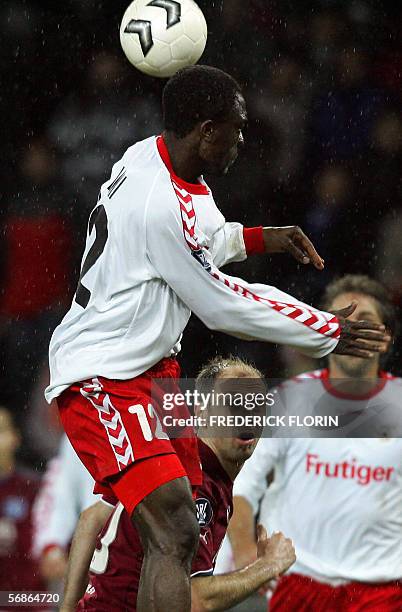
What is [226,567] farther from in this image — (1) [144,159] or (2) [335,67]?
(2) [335,67]

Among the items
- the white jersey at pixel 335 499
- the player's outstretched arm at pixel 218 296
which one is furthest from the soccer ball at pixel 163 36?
the white jersey at pixel 335 499

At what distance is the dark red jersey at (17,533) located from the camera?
541cm

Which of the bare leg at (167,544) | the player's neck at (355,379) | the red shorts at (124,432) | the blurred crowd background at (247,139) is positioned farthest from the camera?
the blurred crowd background at (247,139)

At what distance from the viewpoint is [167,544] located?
118 inches

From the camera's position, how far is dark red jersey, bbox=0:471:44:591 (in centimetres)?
541

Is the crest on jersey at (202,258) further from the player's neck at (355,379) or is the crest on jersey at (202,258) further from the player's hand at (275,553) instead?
the player's neck at (355,379)

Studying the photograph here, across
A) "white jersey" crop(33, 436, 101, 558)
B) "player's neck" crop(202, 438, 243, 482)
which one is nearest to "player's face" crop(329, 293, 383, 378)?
"white jersey" crop(33, 436, 101, 558)

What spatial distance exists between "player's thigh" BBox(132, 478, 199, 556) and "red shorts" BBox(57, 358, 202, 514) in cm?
3

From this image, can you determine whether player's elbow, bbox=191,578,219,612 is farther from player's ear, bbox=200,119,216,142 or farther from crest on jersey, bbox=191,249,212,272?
player's ear, bbox=200,119,216,142

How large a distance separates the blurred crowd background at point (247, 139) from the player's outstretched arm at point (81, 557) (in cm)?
266

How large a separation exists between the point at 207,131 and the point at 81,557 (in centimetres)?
141

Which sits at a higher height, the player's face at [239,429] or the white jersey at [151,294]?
the white jersey at [151,294]

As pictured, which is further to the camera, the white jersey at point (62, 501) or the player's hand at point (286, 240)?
the white jersey at point (62, 501)

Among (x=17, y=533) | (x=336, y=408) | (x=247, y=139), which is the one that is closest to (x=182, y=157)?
(x=336, y=408)
